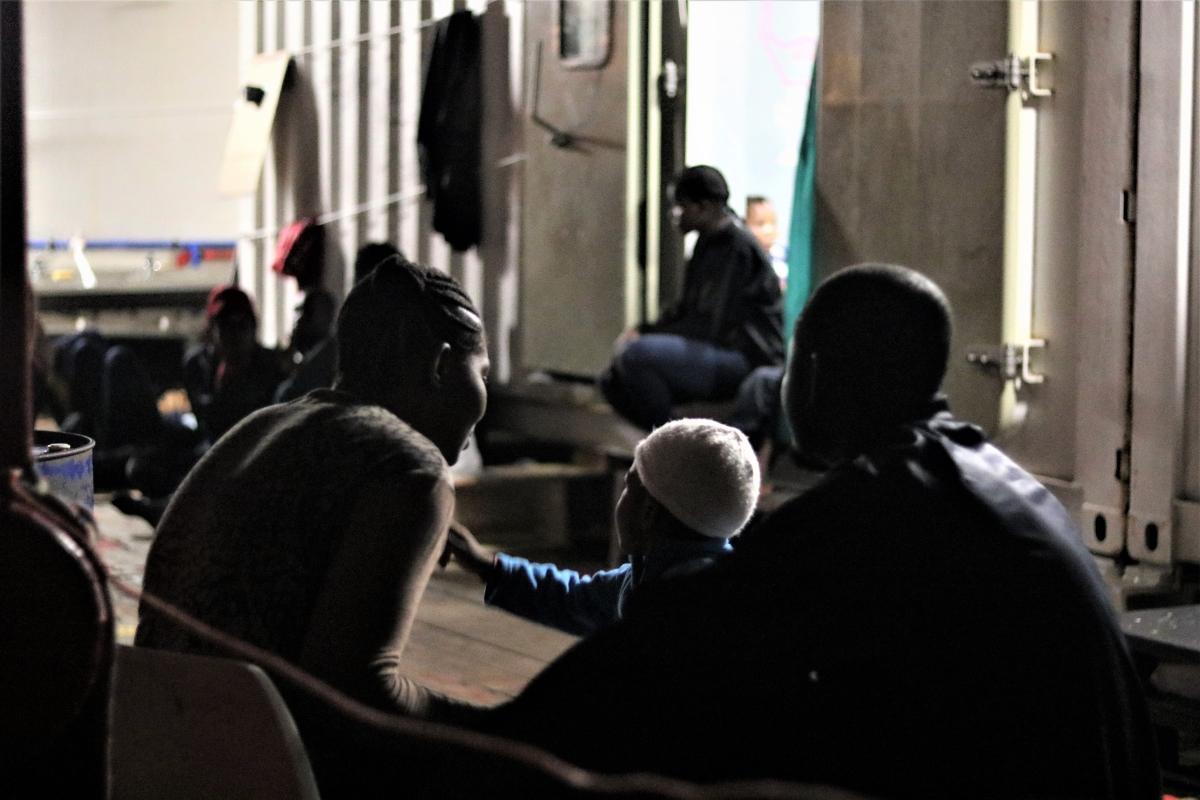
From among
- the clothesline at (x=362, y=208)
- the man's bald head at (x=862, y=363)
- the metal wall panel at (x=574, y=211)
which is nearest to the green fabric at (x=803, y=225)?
the metal wall panel at (x=574, y=211)

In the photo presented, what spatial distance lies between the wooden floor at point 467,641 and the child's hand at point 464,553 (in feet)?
2.39

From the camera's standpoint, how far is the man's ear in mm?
2375

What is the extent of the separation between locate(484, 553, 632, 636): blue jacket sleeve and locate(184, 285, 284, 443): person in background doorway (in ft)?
14.2

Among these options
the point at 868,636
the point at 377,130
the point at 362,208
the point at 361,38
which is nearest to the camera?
the point at 868,636

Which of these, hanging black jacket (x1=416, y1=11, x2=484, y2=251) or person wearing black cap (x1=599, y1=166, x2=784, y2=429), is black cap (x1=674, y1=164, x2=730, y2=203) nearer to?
person wearing black cap (x1=599, y1=166, x2=784, y2=429)

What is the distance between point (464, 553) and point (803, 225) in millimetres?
3393

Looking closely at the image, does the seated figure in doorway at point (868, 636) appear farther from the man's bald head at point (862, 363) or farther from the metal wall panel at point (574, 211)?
the metal wall panel at point (574, 211)

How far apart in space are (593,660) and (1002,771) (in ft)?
1.63

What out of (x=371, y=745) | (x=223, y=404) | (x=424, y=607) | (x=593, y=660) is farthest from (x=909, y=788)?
(x=223, y=404)

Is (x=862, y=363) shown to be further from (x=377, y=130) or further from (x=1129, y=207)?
(x=377, y=130)

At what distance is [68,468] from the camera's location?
268cm

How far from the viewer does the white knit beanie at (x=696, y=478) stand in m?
2.44

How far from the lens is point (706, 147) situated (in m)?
6.74

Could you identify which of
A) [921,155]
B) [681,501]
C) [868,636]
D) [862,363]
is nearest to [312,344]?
[921,155]
